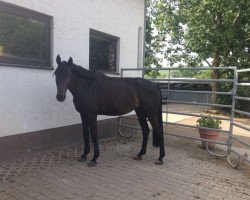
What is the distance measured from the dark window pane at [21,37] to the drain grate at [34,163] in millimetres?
1839

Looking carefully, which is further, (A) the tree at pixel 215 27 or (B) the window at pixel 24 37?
(A) the tree at pixel 215 27

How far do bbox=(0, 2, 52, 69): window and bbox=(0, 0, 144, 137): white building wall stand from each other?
125mm

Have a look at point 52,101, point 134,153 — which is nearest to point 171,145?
point 134,153

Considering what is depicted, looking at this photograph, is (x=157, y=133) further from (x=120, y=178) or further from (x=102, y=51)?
(x=102, y=51)

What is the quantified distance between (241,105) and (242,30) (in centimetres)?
428

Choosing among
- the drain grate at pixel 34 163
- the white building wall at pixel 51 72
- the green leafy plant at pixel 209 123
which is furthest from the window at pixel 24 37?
the green leafy plant at pixel 209 123

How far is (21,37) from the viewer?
461cm

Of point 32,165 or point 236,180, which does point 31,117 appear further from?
point 236,180

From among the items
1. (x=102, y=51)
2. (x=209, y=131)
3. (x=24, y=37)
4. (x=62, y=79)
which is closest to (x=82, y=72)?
(x=62, y=79)

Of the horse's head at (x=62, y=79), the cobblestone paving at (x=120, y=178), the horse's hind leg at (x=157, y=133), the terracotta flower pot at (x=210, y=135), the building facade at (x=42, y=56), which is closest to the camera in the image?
the cobblestone paving at (x=120, y=178)

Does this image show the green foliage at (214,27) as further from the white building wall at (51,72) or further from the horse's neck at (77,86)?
the horse's neck at (77,86)

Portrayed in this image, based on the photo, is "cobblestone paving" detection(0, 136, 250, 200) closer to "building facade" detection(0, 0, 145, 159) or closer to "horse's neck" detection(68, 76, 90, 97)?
"building facade" detection(0, 0, 145, 159)

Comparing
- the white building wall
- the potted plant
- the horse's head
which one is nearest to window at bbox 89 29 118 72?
the white building wall

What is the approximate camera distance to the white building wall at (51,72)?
4.38 metres
